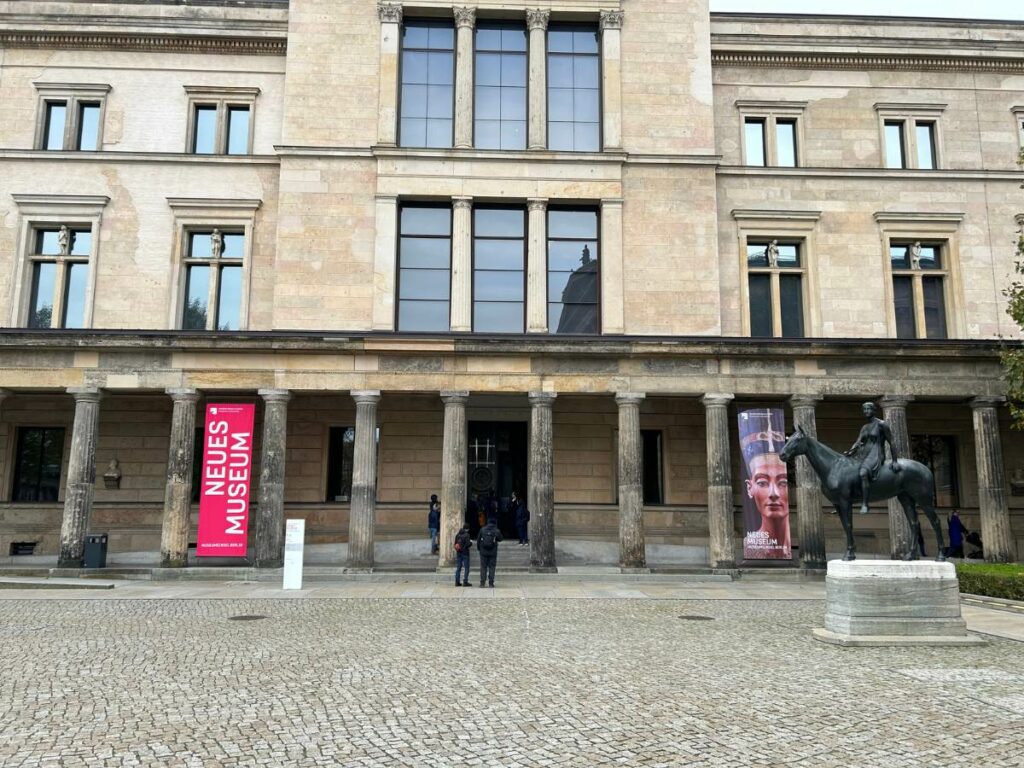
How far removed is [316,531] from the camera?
93.8 ft

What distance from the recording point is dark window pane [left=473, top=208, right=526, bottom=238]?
2764 cm

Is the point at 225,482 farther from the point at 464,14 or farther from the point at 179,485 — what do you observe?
the point at 464,14

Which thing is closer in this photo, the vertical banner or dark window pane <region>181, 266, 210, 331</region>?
the vertical banner

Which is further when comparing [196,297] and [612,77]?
[196,297]

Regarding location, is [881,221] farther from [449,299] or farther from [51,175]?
[51,175]

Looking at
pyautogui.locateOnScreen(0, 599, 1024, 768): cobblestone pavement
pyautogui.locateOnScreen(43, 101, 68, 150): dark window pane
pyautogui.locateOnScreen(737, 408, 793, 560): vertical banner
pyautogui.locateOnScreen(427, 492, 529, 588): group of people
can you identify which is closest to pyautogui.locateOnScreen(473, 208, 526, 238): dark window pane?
pyautogui.locateOnScreen(427, 492, 529, 588): group of people

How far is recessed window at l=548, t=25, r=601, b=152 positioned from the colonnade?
10.1 meters

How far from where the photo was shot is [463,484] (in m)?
24.8

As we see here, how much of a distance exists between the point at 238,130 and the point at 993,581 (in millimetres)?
28849

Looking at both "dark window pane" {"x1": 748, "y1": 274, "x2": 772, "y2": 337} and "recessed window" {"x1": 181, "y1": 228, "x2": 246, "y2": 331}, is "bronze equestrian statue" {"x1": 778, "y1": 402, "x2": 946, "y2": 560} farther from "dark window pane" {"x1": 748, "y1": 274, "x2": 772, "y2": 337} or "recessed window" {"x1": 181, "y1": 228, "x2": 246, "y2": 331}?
A: "recessed window" {"x1": 181, "y1": 228, "x2": 246, "y2": 331}

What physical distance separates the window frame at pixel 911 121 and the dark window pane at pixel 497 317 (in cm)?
A: 1585

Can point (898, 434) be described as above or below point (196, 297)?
below

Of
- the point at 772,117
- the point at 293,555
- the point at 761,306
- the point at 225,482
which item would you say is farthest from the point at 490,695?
the point at 772,117

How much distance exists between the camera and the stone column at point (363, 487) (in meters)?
24.4
